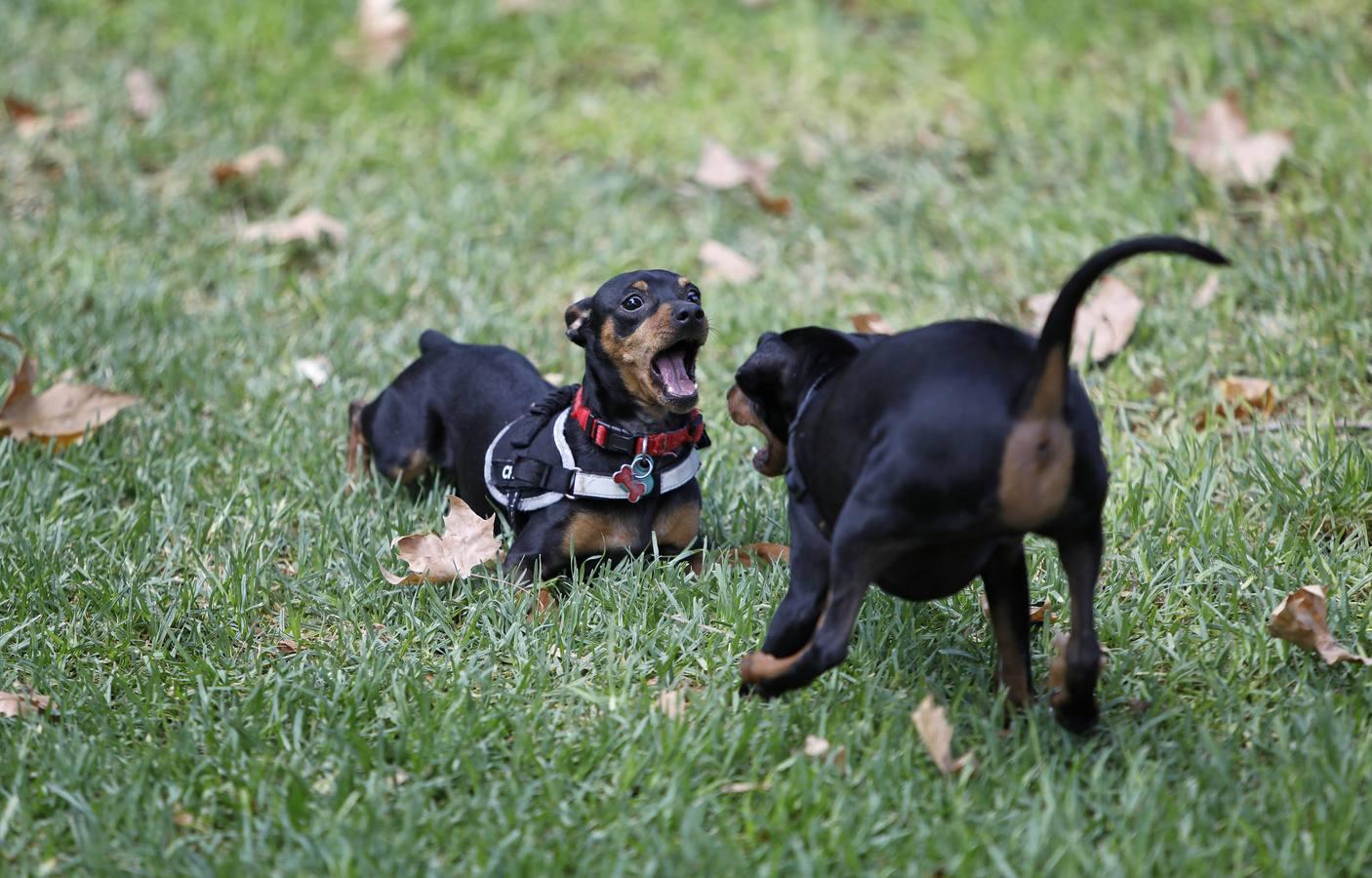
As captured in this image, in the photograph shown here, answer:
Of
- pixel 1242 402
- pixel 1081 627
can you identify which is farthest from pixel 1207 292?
pixel 1081 627

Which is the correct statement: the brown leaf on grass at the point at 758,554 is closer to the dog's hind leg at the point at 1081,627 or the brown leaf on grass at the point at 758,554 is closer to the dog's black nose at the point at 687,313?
the dog's black nose at the point at 687,313

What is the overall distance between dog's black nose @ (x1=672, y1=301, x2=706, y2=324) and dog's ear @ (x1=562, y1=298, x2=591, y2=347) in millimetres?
311

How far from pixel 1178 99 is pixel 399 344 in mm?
3244

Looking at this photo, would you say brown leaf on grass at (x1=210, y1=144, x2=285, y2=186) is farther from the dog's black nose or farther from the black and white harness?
the dog's black nose

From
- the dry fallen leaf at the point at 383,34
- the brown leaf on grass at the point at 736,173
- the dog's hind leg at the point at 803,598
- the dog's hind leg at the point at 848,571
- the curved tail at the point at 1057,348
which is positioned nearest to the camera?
the curved tail at the point at 1057,348

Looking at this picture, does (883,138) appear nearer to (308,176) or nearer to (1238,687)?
(308,176)

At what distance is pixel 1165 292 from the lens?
5000 millimetres

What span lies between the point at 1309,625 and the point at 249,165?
15.5 feet

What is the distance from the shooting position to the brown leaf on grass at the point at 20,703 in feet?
10.0

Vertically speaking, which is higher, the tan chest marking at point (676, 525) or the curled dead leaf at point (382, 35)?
the curled dead leaf at point (382, 35)

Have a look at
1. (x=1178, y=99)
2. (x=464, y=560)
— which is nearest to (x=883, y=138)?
(x=1178, y=99)

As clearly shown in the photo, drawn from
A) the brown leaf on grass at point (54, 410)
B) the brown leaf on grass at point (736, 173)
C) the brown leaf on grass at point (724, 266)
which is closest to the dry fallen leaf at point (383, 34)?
the brown leaf on grass at point (736, 173)

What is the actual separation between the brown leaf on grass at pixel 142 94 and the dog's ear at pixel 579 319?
3.68 metres

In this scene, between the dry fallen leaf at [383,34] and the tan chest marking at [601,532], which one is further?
the dry fallen leaf at [383,34]
